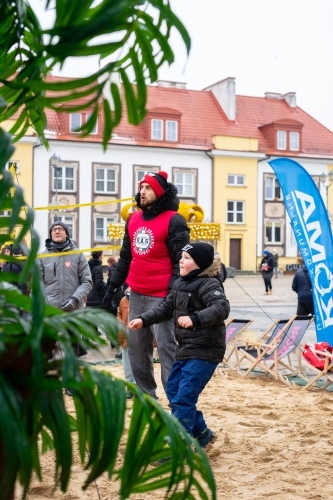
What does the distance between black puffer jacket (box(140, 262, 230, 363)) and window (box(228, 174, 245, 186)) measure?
130 feet

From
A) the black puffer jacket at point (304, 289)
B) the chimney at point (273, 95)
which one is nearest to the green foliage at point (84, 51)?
the black puffer jacket at point (304, 289)

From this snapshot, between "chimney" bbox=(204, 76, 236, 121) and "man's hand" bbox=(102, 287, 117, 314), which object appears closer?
"man's hand" bbox=(102, 287, 117, 314)

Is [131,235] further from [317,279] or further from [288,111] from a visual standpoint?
[288,111]

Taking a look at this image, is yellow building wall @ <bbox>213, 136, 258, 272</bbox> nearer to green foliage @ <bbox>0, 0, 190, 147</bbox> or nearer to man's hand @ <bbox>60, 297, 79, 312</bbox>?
man's hand @ <bbox>60, 297, 79, 312</bbox>

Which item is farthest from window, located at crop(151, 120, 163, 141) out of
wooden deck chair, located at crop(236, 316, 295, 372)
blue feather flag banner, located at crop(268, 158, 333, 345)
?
blue feather flag banner, located at crop(268, 158, 333, 345)

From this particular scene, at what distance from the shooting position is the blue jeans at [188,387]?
4.61 m

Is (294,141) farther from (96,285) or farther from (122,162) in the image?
(96,285)

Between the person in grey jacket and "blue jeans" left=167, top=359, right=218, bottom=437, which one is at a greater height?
the person in grey jacket

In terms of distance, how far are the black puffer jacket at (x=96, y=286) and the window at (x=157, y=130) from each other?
108 ft

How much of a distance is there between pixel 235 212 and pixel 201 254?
134 feet

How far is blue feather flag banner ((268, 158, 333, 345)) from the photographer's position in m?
7.75

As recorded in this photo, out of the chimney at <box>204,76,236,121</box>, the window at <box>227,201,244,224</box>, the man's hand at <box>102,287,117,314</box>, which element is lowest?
the man's hand at <box>102,287,117,314</box>

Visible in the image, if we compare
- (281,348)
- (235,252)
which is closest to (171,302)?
(281,348)

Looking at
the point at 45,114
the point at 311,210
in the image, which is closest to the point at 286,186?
the point at 311,210
